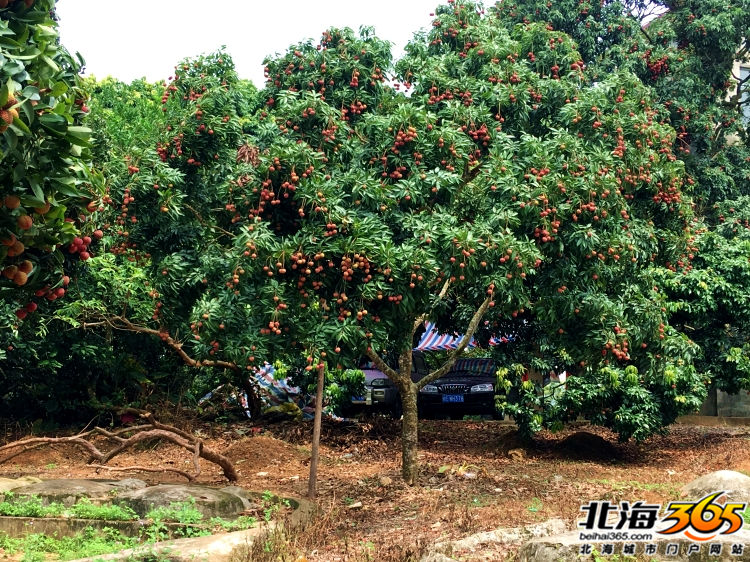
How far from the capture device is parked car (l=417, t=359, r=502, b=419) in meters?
18.9

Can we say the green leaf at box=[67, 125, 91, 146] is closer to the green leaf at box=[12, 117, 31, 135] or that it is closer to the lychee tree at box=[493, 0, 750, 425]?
the green leaf at box=[12, 117, 31, 135]

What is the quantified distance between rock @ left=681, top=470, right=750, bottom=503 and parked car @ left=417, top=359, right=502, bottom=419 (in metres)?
10.6

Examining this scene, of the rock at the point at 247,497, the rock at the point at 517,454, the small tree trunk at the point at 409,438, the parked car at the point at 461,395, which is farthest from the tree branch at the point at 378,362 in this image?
the parked car at the point at 461,395

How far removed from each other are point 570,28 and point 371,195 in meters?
12.6

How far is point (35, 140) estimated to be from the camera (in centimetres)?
420

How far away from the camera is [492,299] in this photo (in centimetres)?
999

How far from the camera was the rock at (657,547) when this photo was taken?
17.6 feet

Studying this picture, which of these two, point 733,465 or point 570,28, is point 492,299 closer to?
point 733,465

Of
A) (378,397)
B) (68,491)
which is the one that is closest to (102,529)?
(68,491)

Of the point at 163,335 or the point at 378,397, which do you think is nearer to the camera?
the point at 163,335

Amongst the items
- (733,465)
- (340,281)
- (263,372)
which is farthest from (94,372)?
(733,465)

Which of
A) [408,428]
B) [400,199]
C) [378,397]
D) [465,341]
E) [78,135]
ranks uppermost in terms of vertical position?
[400,199]

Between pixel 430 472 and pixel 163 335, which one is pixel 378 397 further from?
pixel 163 335

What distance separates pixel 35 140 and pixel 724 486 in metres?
6.95
